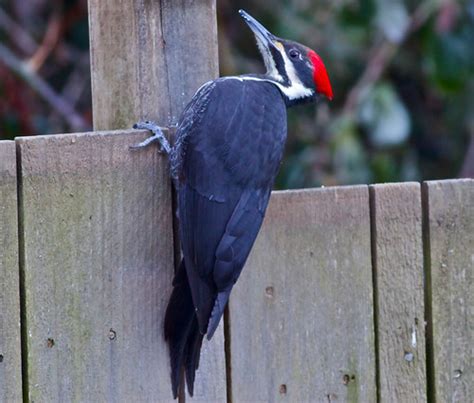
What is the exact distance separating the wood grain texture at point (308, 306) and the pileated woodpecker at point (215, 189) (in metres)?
0.09

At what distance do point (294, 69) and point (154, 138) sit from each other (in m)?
1.16

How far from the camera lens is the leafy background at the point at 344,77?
473 cm

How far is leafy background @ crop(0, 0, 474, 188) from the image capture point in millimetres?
4734

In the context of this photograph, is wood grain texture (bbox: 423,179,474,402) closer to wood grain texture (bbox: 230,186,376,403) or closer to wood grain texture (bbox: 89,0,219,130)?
wood grain texture (bbox: 230,186,376,403)

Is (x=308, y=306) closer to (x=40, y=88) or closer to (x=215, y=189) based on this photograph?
(x=215, y=189)

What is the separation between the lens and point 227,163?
280cm

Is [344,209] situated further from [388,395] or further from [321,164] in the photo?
[321,164]

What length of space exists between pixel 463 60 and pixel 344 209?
220cm

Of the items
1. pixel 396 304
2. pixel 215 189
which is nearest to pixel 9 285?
pixel 215 189

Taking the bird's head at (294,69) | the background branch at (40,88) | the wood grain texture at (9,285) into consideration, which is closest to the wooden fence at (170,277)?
the wood grain texture at (9,285)

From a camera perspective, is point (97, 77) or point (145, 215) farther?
point (97, 77)

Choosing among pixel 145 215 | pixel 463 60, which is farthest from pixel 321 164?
pixel 145 215

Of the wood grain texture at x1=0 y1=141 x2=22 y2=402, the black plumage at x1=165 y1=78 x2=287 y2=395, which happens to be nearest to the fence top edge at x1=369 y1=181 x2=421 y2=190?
the black plumage at x1=165 y1=78 x2=287 y2=395

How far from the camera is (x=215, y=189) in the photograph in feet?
9.00
